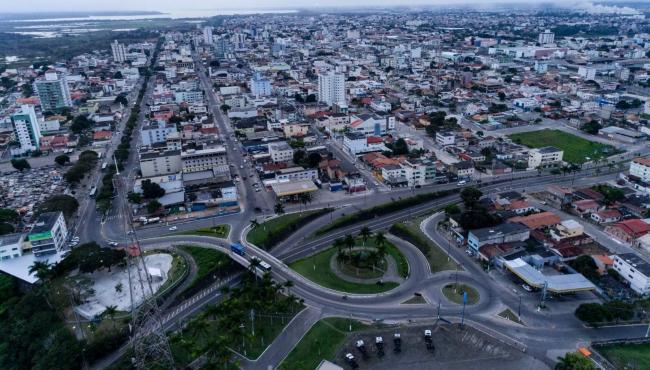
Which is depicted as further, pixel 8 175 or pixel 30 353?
pixel 8 175

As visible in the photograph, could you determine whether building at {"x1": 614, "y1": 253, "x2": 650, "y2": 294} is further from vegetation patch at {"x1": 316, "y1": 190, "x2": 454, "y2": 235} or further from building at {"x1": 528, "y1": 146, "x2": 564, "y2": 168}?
building at {"x1": 528, "y1": 146, "x2": 564, "y2": 168}

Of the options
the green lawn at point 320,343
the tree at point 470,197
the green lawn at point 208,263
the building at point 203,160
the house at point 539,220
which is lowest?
the green lawn at point 320,343

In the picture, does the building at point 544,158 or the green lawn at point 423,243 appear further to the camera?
the building at point 544,158

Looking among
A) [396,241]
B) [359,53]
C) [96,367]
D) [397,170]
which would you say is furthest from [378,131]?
[359,53]

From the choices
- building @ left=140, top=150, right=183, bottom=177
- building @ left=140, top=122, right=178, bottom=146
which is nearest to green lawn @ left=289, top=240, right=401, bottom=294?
building @ left=140, top=150, right=183, bottom=177

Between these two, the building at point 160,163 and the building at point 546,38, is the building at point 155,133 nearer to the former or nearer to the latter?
the building at point 160,163

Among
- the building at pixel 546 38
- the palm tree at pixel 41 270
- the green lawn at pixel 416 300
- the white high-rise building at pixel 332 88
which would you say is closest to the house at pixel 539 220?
the green lawn at pixel 416 300

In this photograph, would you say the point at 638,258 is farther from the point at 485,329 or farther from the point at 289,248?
the point at 289,248

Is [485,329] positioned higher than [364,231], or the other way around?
[364,231]
